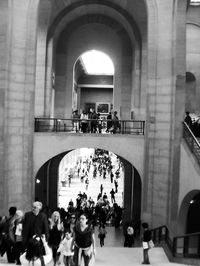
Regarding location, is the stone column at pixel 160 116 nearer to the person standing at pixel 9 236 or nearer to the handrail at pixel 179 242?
the handrail at pixel 179 242

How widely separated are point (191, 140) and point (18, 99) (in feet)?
21.9

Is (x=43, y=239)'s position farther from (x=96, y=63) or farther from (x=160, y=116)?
(x=96, y=63)

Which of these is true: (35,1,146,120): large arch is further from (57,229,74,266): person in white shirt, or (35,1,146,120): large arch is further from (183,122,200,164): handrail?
(57,229,74,266): person in white shirt

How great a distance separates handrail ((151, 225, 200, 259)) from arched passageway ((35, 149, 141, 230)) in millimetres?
6057

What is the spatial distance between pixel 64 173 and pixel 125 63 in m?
15.7

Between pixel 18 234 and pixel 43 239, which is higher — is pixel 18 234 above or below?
below

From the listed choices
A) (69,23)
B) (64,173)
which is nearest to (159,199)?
(69,23)

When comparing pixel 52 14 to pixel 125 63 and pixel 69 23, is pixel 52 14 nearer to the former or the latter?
pixel 69 23

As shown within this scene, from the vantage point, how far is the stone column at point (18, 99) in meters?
14.8

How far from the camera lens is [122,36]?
2281 centimetres

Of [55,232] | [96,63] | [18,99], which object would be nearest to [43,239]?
[55,232]

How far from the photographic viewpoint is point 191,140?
44.1ft

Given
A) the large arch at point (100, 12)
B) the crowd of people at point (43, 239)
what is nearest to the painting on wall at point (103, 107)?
the large arch at point (100, 12)

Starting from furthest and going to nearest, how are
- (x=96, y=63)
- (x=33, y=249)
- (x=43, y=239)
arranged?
(x=96, y=63), (x=43, y=239), (x=33, y=249)
